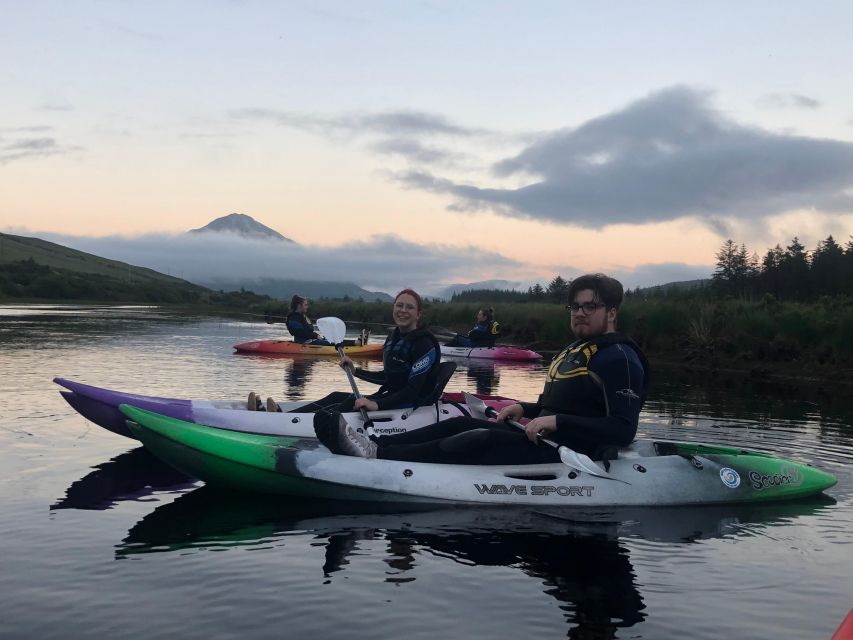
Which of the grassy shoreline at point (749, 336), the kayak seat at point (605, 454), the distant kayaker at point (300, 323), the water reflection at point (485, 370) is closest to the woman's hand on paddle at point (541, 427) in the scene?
the kayak seat at point (605, 454)

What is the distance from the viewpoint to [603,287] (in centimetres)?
640

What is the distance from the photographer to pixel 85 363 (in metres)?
18.6

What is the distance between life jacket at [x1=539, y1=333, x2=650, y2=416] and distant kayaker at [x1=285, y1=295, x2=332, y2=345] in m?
13.1

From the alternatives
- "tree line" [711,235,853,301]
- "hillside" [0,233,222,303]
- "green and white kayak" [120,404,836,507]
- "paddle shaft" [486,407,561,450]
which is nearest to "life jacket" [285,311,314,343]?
"paddle shaft" [486,407,561,450]

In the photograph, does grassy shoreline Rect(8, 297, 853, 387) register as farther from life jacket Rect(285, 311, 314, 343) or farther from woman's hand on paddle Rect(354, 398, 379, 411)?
woman's hand on paddle Rect(354, 398, 379, 411)

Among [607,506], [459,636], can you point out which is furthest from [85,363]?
[459,636]

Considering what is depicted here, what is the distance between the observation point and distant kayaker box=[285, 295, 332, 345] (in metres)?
19.5

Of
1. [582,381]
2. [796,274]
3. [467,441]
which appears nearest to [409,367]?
[467,441]

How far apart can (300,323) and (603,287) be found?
1533 cm

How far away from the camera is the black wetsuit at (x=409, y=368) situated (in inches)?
327

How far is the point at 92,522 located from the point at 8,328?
27.9m

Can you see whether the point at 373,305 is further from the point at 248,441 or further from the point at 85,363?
the point at 248,441

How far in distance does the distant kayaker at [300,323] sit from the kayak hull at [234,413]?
9387 millimetres

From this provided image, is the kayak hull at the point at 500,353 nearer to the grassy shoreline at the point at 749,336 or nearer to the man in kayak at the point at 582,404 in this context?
the grassy shoreline at the point at 749,336
